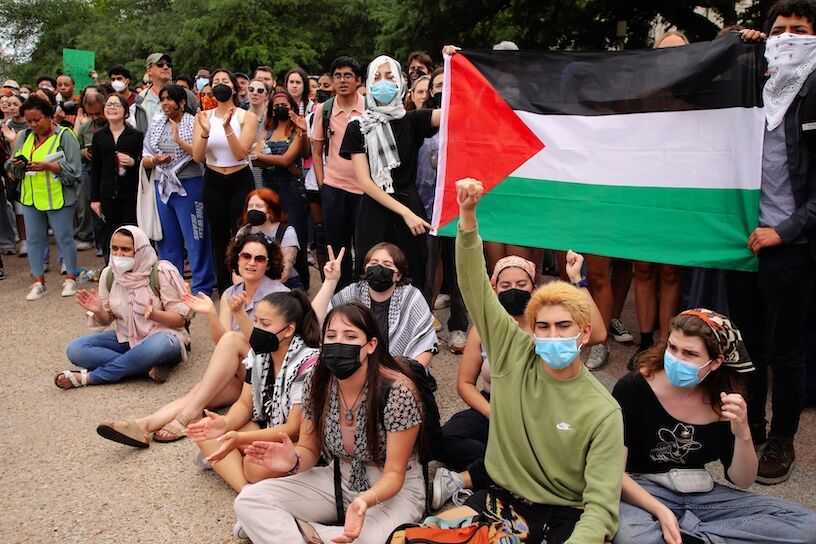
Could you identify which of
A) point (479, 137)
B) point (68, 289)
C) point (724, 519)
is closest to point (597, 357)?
point (479, 137)

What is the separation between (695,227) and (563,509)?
6.64 ft

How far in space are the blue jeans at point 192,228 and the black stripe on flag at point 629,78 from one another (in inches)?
136

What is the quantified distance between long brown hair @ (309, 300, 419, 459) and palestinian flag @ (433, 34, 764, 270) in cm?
153

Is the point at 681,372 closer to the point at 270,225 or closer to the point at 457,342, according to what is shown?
the point at 457,342

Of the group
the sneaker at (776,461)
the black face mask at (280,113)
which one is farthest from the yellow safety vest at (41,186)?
the sneaker at (776,461)

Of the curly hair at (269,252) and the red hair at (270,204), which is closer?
the curly hair at (269,252)

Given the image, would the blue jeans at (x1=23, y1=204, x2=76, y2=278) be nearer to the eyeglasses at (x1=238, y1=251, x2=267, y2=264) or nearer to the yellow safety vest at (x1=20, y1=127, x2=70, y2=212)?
the yellow safety vest at (x1=20, y1=127, x2=70, y2=212)

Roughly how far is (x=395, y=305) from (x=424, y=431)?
117 cm

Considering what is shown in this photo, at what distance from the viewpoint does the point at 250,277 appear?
5246 millimetres

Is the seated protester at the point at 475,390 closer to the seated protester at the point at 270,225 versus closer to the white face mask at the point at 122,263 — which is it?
the seated protester at the point at 270,225

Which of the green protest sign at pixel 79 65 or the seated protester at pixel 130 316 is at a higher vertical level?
the green protest sign at pixel 79 65

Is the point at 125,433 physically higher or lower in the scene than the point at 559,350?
lower

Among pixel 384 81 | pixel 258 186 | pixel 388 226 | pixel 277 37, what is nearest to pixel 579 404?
pixel 388 226

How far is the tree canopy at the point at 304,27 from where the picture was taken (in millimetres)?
15656
